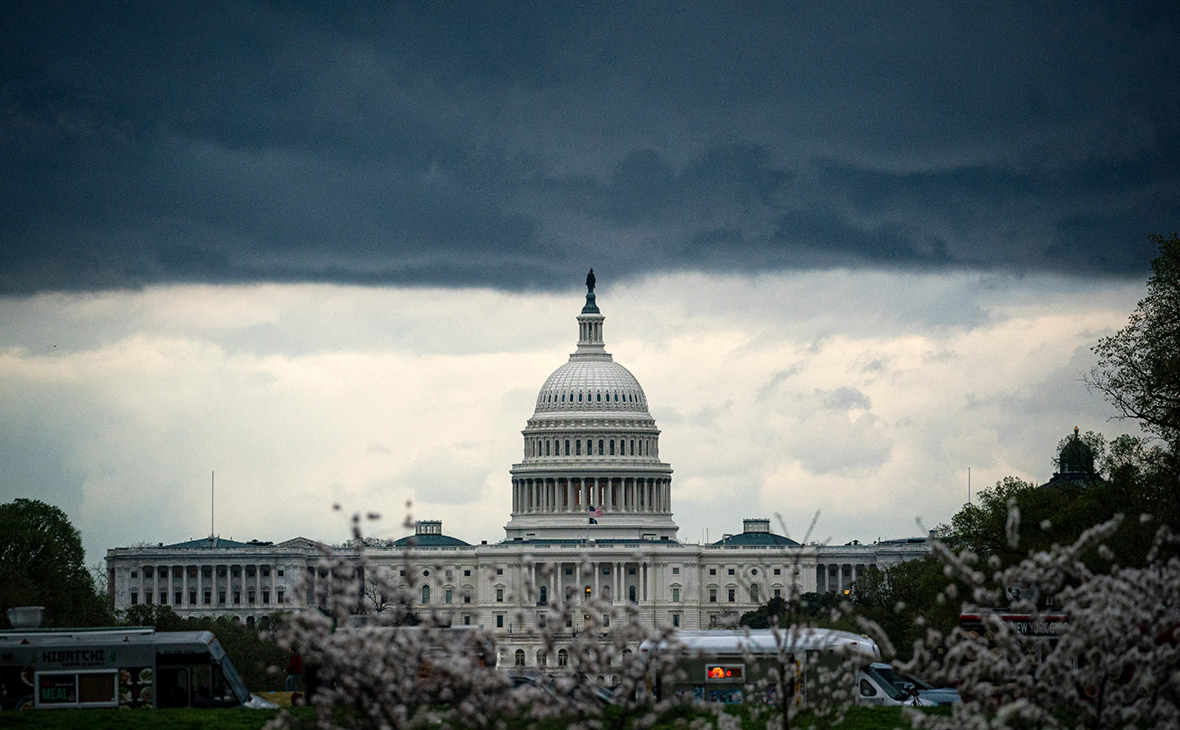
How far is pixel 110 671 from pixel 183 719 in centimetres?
727

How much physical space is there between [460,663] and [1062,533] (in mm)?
64006

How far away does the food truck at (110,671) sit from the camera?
54719 millimetres

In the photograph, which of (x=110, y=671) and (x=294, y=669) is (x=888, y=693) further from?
(x=110, y=671)

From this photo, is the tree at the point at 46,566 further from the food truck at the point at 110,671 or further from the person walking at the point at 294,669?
the food truck at the point at 110,671

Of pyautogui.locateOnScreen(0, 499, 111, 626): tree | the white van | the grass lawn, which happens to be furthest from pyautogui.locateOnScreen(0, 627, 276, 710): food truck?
pyautogui.locateOnScreen(0, 499, 111, 626): tree

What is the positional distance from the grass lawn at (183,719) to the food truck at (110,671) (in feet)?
13.1

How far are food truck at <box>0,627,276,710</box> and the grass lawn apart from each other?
3979 mm

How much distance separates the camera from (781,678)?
33250 mm

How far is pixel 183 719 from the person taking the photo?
48438 mm

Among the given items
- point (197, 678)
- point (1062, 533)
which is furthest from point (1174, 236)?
point (197, 678)

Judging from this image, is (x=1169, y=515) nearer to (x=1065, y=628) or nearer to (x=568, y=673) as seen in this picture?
(x=1065, y=628)

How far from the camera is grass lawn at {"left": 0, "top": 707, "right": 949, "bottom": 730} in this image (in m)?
46.5

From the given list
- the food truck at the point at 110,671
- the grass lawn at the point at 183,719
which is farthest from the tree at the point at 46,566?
the grass lawn at the point at 183,719

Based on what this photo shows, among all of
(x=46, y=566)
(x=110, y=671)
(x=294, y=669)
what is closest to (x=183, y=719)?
(x=110, y=671)
